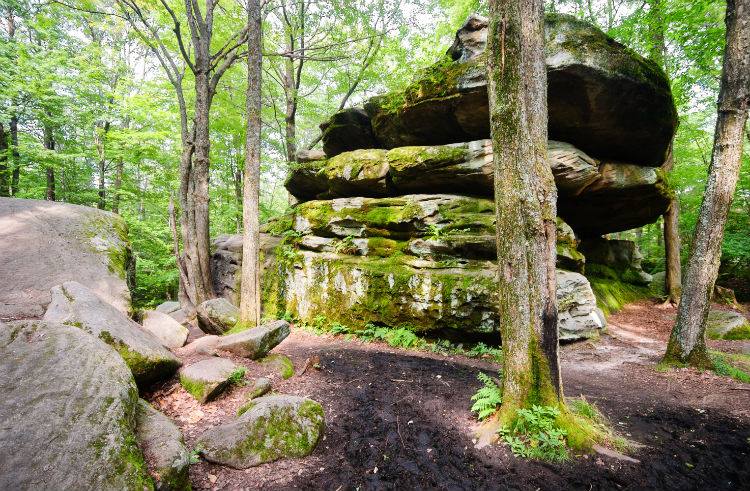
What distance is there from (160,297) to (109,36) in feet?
51.6

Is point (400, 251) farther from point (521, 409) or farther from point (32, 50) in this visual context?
point (32, 50)

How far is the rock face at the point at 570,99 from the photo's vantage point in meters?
6.78

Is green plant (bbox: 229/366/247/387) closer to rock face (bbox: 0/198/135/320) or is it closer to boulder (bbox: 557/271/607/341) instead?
rock face (bbox: 0/198/135/320)

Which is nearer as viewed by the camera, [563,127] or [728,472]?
[728,472]

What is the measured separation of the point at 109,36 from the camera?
17.4m

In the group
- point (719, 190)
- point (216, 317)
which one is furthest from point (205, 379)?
point (719, 190)

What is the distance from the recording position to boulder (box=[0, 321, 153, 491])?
5.84 ft

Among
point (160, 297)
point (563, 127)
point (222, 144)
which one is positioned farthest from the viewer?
point (160, 297)

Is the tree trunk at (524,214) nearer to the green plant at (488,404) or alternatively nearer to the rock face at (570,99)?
the green plant at (488,404)

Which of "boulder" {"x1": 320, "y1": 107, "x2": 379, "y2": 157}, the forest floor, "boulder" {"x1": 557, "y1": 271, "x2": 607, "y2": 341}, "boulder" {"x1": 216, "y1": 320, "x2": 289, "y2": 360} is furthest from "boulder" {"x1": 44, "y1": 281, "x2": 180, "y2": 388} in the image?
"boulder" {"x1": 320, "y1": 107, "x2": 379, "y2": 157}

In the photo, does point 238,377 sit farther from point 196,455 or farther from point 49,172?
point 49,172

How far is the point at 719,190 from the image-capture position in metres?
5.35

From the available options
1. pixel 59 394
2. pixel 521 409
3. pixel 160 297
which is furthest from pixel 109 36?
pixel 521 409

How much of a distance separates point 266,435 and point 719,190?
326 inches
